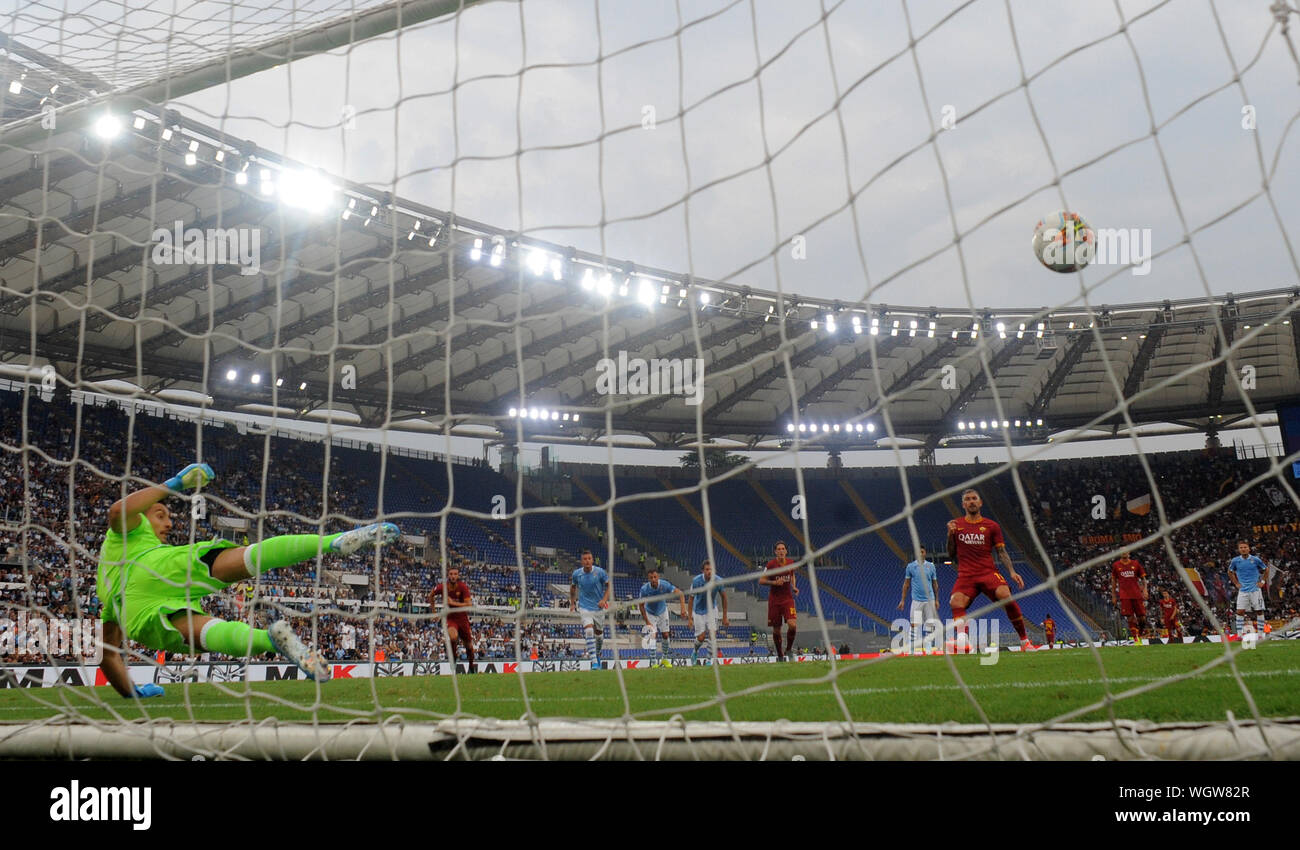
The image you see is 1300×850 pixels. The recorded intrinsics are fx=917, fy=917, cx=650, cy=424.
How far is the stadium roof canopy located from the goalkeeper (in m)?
8.53

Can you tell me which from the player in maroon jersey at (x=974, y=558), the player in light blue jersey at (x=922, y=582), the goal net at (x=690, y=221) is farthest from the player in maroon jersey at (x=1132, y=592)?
the player in maroon jersey at (x=974, y=558)

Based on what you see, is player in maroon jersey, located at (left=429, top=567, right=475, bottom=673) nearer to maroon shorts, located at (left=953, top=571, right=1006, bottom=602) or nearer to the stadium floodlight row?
the stadium floodlight row

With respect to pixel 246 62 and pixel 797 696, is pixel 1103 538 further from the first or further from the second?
pixel 246 62

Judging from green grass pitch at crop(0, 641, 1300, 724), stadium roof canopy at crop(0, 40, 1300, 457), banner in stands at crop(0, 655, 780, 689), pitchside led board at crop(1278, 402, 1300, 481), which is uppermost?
stadium roof canopy at crop(0, 40, 1300, 457)

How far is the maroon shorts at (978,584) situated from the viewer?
835cm

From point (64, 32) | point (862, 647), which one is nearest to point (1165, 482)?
point (862, 647)

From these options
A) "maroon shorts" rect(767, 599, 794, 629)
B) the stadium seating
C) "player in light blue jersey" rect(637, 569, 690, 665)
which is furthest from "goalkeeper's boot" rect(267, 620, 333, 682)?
the stadium seating

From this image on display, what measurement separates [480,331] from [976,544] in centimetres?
1630

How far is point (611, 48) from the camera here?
3727 millimetres

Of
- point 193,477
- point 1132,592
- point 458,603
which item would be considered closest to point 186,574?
point 193,477

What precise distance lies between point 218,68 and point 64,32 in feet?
3.89

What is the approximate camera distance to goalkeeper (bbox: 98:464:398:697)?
423cm

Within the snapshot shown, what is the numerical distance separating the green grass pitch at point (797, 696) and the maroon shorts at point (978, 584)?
697 millimetres

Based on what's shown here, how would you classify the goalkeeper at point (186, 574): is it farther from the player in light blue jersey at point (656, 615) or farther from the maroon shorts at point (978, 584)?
the player in light blue jersey at point (656, 615)
